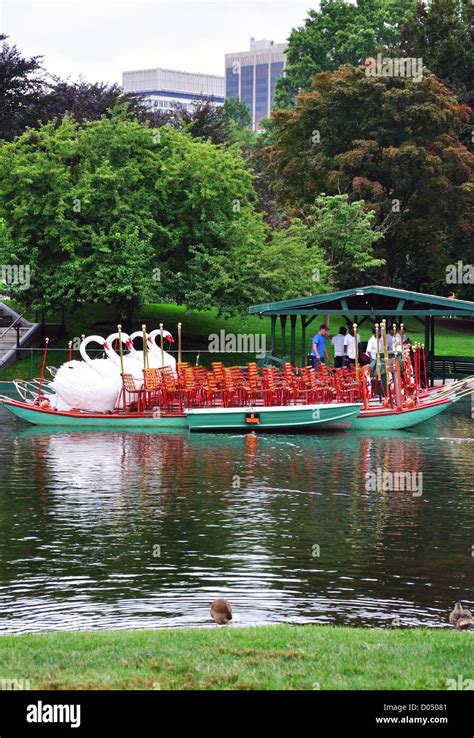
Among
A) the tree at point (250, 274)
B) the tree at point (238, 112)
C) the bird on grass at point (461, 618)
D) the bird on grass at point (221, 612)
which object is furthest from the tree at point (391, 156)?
the tree at point (238, 112)

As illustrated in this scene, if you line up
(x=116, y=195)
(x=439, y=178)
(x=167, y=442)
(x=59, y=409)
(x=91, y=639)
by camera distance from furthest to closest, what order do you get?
(x=439, y=178), (x=116, y=195), (x=59, y=409), (x=167, y=442), (x=91, y=639)

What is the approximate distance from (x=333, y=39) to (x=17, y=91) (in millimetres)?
30639

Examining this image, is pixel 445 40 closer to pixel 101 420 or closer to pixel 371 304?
pixel 371 304

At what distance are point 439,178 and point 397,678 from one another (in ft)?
176

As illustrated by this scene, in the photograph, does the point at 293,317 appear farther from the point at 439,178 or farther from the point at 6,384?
the point at 439,178

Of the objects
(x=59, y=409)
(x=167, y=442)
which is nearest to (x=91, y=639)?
(x=167, y=442)

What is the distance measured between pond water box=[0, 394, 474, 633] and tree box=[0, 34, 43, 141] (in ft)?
118

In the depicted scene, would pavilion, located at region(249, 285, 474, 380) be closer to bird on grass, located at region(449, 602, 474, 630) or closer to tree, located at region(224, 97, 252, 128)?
bird on grass, located at region(449, 602, 474, 630)

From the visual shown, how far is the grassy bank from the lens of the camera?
9.97m

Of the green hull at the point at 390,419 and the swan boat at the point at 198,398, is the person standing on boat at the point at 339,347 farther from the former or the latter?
the green hull at the point at 390,419

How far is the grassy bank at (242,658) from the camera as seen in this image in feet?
32.7

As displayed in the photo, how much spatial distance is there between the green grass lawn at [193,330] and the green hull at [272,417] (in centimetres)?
1625
